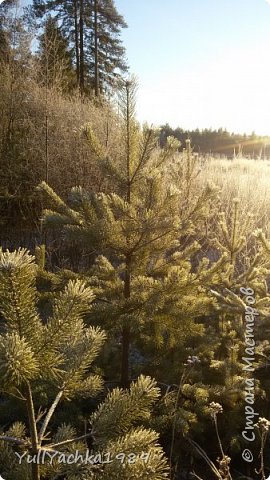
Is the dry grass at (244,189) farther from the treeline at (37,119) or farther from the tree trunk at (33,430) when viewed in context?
the tree trunk at (33,430)

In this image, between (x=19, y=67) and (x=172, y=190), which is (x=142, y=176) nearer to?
(x=172, y=190)

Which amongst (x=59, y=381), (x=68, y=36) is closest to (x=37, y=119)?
(x=68, y=36)

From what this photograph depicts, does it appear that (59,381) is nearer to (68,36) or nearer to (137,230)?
(137,230)

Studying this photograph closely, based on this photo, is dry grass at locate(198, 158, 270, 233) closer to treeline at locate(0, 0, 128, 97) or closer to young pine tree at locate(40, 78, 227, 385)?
treeline at locate(0, 0, 128, 97)

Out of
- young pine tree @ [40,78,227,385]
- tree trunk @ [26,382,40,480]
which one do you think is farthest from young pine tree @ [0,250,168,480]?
young pine tree @ [40,78,227,385]

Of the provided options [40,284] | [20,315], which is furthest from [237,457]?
[20,315]

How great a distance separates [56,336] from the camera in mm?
1158

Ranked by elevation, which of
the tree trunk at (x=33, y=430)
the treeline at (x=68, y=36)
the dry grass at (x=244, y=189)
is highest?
the treeline at (x=68, y=36)

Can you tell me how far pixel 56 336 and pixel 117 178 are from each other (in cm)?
156

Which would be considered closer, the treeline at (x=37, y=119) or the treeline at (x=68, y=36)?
the treeline at (x=68, y=36)

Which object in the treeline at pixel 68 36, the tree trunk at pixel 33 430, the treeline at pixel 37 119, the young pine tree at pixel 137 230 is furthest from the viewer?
the treeline at pixel 37 119

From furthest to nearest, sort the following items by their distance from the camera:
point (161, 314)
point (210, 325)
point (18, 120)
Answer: point (18, 120), point (210, 325), point (161, 314)

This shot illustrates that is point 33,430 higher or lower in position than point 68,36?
lower

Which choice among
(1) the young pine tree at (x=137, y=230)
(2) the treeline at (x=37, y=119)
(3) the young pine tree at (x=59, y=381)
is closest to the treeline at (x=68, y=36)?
(2) the treeline at (x=37, y=119)
